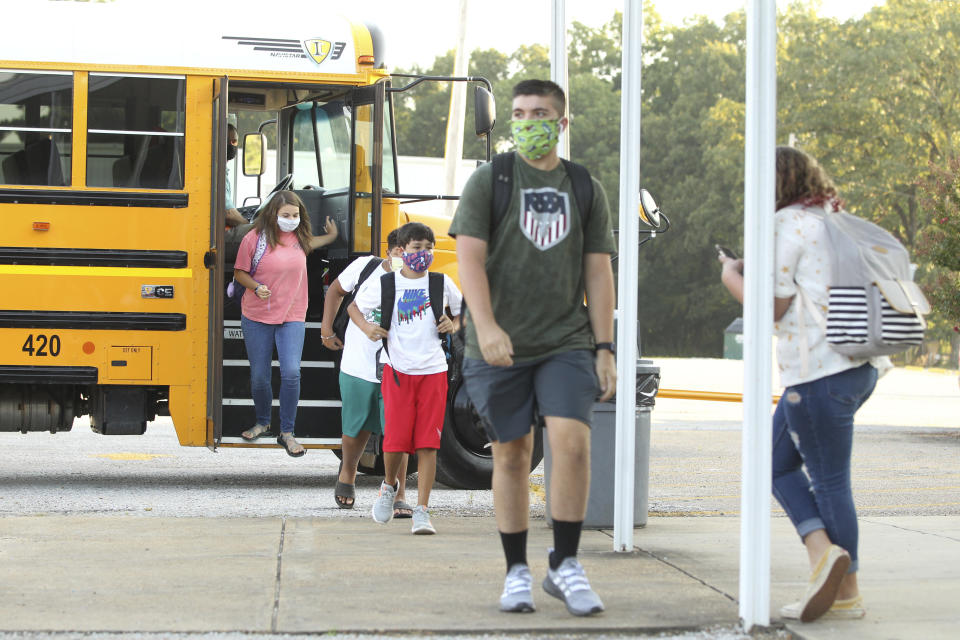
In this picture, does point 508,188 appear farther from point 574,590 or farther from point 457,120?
point 457,120

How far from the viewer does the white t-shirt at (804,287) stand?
4.62 metres

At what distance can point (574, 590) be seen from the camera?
4730 mm

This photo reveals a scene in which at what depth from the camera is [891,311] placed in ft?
14.8

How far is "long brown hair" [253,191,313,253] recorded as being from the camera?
8.81 meters

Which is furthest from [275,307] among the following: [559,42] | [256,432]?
[559,42]

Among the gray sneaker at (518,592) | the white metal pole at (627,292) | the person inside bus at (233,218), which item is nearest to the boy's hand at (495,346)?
the gray sneaker at (518,592)

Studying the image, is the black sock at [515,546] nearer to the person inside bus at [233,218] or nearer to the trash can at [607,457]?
the trash can at [607,457]

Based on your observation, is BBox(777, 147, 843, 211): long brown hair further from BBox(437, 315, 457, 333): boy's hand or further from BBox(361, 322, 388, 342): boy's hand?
BBox(361, 322, 388, 342): boy's hand

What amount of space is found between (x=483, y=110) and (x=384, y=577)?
155 inches

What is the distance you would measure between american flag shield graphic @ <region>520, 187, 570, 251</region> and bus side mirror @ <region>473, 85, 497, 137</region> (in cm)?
388

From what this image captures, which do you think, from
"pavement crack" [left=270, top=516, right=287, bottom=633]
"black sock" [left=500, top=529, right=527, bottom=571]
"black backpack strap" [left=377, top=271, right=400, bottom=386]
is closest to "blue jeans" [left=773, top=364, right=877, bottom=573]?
"black sock" [left=500, top=529, right=527, bottom=571]

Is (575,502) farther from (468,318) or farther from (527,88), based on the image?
(527,88)

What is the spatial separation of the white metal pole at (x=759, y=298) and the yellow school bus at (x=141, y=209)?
13.7 feet

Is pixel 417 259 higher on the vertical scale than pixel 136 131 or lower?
lower
